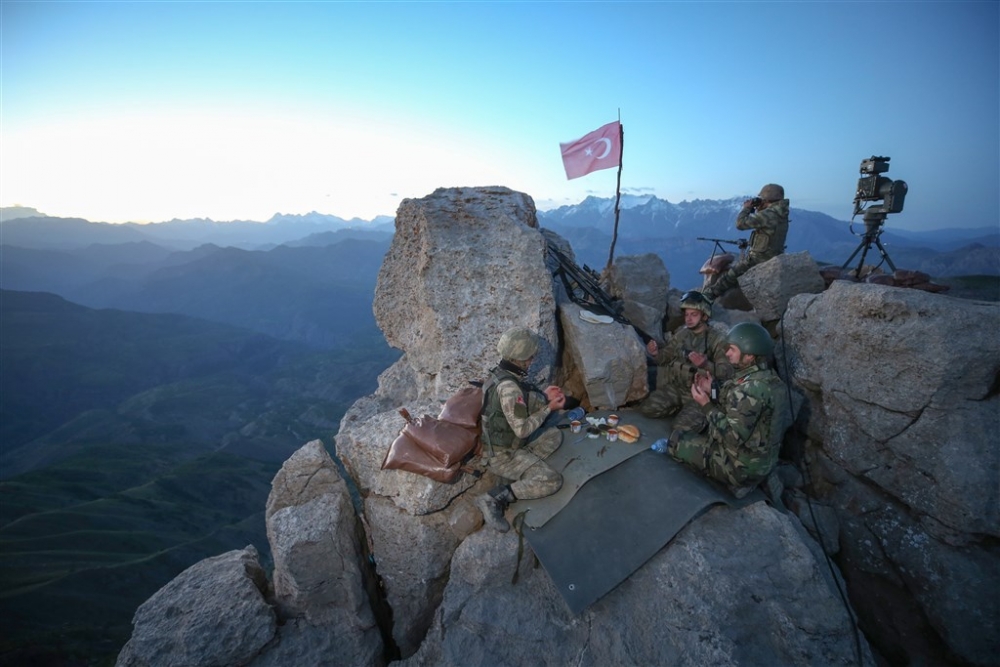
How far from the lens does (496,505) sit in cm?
627

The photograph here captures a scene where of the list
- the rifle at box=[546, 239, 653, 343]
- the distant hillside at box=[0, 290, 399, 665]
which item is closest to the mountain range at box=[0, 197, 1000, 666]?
the distant hillside at box=[0, 290, 399, 665]

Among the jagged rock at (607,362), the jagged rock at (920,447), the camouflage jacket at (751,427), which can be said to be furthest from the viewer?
the jagged rock at (607,362)

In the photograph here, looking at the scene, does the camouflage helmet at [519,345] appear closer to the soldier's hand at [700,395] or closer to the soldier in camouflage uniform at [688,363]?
the soldier's hand at [700,395]

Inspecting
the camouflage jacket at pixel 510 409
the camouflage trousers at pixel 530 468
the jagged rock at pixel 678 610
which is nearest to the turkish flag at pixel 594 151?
the camouflage jacket at pixel 510 409

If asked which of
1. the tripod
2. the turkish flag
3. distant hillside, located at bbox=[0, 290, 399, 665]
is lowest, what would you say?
distant hillside, located at bbox=[0, 290, 399, 665]

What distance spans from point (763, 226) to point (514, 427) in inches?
371

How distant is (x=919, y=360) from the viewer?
6672 millimetres

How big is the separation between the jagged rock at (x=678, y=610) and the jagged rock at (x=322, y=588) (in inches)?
45.5

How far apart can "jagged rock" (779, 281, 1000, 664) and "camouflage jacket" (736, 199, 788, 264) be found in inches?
145

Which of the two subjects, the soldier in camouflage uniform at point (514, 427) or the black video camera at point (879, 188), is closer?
the soldier in camouflage uniform at point (514, 427)

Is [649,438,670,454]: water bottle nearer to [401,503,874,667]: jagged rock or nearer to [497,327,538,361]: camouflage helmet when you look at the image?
[401,503,874,667]: jagged rock

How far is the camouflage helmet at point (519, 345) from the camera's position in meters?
6.49

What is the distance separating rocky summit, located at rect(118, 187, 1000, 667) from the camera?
5.14m

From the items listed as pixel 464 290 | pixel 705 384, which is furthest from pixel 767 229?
pixel 464 290
